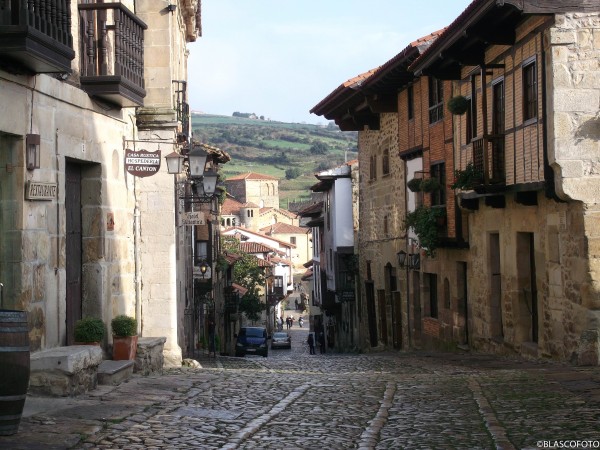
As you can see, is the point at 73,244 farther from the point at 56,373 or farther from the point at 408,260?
the point at 408,260

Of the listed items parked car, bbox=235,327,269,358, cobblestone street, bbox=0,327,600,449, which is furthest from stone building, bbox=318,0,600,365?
parked car, bbox=235,327,269,358

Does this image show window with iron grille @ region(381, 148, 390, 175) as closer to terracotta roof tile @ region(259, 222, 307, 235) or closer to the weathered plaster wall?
the weathered plaster wall

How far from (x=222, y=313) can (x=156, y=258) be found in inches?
1311

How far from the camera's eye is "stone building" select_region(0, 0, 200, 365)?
32.0 ft

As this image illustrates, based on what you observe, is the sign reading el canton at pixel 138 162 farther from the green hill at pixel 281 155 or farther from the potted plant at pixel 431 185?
the green hill at pixel 281 155

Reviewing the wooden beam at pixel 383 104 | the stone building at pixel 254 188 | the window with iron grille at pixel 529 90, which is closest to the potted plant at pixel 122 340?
the window with iron grille at pixel 529 90

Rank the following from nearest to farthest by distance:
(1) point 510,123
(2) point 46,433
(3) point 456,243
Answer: (2) point 46,433 → (1) point 510,123 → (3) point 456,243

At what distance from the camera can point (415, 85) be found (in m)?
25.8

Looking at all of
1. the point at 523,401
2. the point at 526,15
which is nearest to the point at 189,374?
the point at 523,401

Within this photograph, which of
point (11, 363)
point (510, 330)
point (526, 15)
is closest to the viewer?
point (11, 363)

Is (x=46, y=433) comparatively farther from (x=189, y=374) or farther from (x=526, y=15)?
(x=526, y=15)

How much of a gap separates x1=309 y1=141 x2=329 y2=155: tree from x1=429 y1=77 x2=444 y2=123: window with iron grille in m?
162

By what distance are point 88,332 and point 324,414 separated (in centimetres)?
326

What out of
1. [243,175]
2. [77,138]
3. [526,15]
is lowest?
[77,138]
